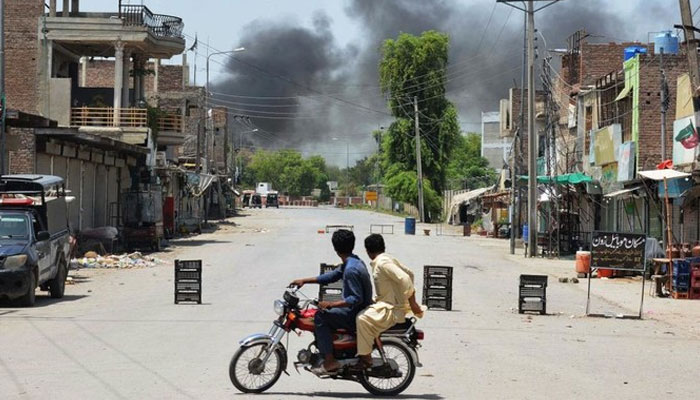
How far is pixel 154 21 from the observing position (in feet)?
161

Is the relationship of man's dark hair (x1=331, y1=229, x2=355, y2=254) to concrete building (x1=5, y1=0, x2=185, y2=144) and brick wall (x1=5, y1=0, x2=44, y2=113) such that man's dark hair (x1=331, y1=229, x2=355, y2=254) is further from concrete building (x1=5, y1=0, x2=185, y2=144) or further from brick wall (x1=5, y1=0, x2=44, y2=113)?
brick wall (x1=5, y1=0, x2=44, y2=113)

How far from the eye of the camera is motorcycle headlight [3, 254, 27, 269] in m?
18.0

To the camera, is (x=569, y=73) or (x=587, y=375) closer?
(x=587, y=375)

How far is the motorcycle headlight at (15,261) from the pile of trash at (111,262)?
37.2 feet

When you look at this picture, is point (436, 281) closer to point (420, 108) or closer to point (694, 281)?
point (694, 281)

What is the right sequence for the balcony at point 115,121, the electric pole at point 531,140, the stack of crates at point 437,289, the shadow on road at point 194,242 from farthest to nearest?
the balcony at point 115,121
the shadow on road at point 194,242
the electric pole at point 531,140
the stack of crates at point 437,289

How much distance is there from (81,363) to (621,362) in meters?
6.40

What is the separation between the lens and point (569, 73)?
54.8 m

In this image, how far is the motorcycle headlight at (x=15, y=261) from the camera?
18.0 meters

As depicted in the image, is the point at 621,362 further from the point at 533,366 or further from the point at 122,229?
the point at 122,229

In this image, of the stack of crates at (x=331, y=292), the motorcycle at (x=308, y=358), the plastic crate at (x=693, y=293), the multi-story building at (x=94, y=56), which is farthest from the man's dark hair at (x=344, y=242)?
the multi-story building at (x=94, y=56)

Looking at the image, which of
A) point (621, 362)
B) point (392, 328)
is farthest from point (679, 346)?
point (392, 328)

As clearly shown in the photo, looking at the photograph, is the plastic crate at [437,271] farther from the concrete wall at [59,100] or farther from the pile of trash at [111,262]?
the concrete wall at [59,100]

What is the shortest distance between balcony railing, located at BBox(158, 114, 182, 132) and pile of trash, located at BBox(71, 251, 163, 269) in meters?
18.6
